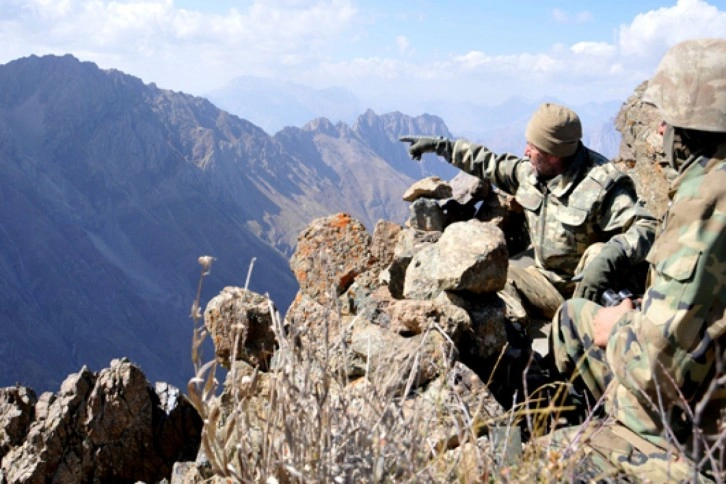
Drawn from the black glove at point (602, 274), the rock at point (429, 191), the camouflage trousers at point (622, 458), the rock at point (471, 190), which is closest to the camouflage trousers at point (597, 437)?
the camouflage trousers at point (622, 458)

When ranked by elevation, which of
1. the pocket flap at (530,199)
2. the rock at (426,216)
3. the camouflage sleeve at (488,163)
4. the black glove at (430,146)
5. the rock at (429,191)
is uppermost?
the black glove at (430,146)

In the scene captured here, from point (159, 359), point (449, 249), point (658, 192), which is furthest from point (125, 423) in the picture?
point (159, 359)

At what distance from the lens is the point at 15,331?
16362 centimetres

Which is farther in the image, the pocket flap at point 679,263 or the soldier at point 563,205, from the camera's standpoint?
the soldier at point 563,205

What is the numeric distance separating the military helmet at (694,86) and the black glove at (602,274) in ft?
6.70

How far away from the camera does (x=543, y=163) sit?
22.1ft

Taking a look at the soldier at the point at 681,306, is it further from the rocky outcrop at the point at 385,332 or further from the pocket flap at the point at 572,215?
the pocket flap at the point at 572,215

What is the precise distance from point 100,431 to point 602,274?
4.96m

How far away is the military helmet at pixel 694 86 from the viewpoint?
10.5ft

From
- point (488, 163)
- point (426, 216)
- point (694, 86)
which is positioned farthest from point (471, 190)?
point (694, 86)

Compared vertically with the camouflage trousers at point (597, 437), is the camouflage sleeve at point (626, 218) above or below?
above

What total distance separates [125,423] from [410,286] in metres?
3.22

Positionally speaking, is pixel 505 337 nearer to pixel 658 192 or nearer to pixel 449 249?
pixel 449 249

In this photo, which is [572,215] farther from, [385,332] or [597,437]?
[597,437]
